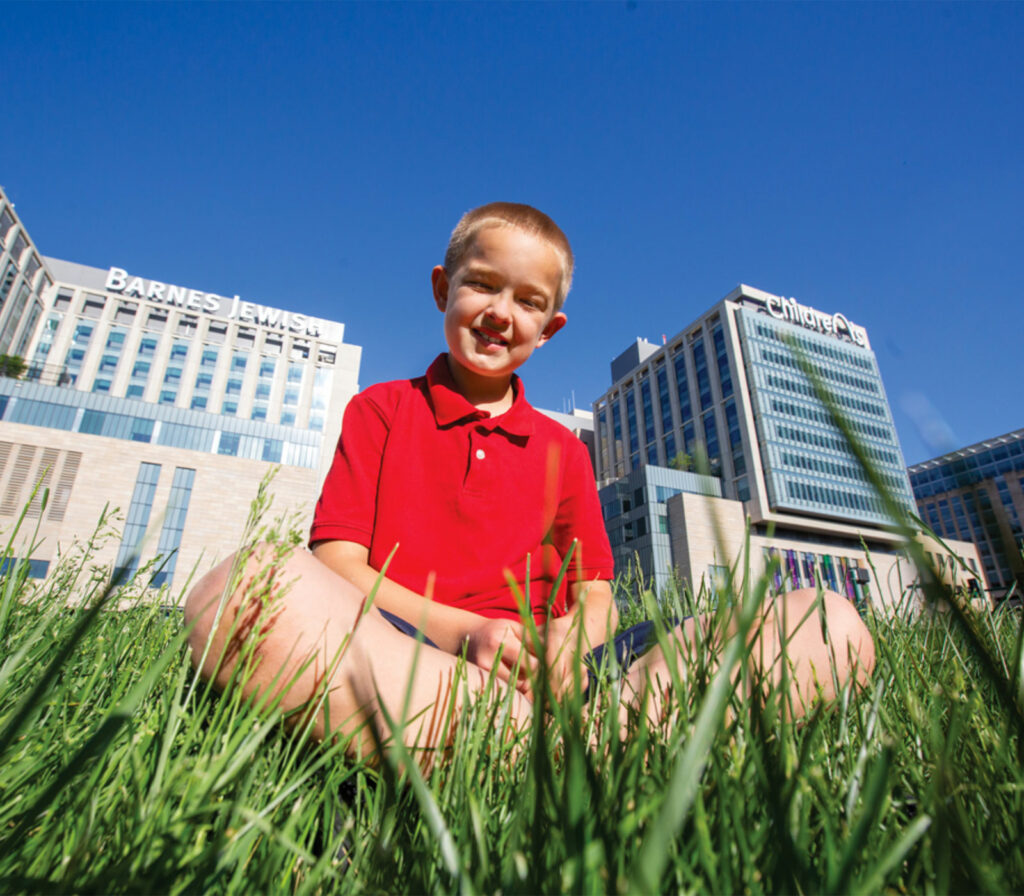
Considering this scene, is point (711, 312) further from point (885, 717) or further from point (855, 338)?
point (885, 717)

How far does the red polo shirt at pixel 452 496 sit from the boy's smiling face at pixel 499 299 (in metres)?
0.16

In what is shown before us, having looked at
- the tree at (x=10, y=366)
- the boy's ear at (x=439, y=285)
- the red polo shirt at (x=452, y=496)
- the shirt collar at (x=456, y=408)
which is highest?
the tree at (x=10, y=366)

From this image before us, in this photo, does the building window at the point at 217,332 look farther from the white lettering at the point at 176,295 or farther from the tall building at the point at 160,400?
the white lettering at the point at 176,295

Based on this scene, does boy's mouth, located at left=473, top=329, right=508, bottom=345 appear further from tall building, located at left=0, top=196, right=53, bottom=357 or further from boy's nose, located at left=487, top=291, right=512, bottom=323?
tall building, located at left=0, top=196, right=53, bottom=357

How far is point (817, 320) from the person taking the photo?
49.2 m

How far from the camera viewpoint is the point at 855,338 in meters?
49.8

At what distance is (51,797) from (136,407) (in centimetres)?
4144

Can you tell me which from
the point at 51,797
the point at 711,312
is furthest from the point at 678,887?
the point at 711,312

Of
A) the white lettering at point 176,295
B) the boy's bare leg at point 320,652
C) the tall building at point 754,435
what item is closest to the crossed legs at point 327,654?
the boy's bare leg at point 320,652

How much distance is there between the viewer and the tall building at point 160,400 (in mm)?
25547

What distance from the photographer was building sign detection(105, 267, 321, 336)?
4538 cm

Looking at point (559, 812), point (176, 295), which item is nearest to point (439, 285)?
point (559, 812)

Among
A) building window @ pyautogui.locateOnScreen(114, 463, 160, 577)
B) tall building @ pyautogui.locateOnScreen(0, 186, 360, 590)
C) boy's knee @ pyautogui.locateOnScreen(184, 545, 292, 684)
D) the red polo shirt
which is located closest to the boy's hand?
boy's knee @ pyautogui.locateOnScreen(184, 545, 292, 684)

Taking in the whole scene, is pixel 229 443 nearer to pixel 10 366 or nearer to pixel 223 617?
pixel 10 366
